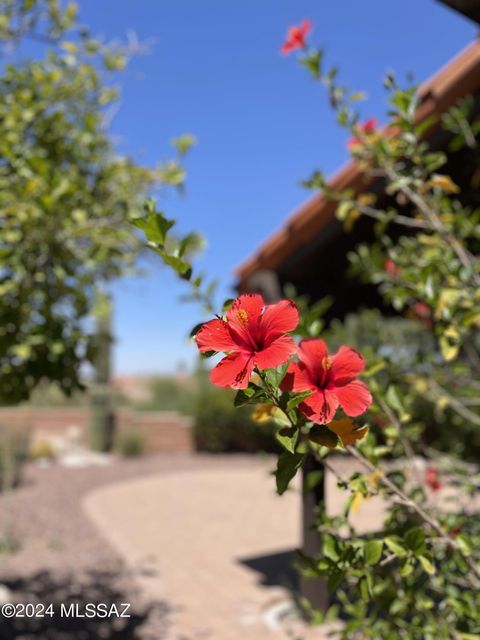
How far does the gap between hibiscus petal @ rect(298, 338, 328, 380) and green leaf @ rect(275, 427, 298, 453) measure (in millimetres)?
136

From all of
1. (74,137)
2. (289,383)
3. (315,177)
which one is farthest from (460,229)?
(74,137)

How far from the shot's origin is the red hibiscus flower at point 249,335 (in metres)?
1.06

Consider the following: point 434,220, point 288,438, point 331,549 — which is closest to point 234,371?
point 288,438

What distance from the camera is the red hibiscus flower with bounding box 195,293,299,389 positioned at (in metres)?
1.06

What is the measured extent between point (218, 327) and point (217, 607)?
173 inches

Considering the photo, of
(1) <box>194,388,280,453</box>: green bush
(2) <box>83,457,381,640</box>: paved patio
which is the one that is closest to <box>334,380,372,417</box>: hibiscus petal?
(2) <box>83,457,381,640</box>: paved patio

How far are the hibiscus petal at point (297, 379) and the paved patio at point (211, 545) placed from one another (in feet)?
2.94

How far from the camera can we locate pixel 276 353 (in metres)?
1.06

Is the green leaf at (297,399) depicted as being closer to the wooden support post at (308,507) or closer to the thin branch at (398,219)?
the thin branch at (398,219)

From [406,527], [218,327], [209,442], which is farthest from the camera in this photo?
[209,442]

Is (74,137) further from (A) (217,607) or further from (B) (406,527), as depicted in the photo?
(A) (217,607)

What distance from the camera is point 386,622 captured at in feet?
6.85

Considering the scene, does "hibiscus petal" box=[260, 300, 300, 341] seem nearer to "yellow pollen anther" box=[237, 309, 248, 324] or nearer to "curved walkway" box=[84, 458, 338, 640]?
"yellow pollen anther" box=[237, 309, 248, 324]

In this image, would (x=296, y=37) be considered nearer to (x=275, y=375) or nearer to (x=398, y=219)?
(x=398, y=219)
